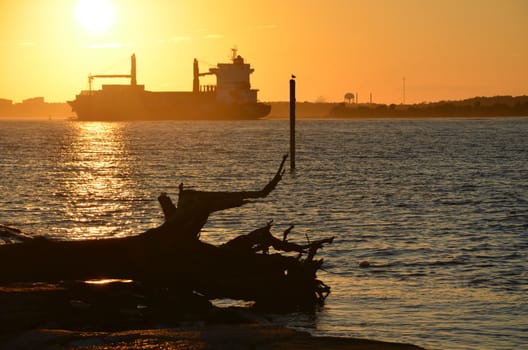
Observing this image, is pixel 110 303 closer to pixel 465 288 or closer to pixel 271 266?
pixel 271 266

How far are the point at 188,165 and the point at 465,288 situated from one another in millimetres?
47649

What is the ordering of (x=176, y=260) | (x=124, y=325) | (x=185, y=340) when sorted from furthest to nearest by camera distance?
(x=176, y=260)
(x=124, y=325)
(x=185, y=340)

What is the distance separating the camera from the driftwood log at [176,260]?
13233mm

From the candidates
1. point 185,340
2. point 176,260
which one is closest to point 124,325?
point 185,340

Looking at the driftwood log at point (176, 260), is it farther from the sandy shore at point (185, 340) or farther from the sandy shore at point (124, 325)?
the sandy shore at point (185, 340)

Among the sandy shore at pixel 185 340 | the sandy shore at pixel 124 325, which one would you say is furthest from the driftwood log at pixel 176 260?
the sandy shore at pixel 185 340

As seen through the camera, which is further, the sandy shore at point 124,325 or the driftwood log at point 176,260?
the driftwood log at point 176,260

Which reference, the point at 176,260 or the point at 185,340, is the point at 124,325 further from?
the point at 176,260

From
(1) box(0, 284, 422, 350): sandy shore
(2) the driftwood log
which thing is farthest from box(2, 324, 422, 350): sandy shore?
(2) the driftwood log

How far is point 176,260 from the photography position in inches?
534

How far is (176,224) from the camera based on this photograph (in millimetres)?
13609

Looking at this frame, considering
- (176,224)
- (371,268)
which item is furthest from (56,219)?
(176,224)

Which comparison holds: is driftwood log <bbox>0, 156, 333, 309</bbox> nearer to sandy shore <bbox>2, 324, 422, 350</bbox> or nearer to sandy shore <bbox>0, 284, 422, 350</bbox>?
sandy shore <bbox>0, 284, 422, 350</bbox>

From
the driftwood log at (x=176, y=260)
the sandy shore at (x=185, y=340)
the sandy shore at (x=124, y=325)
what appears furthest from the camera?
the driftwood log at (x=176, y=260)
